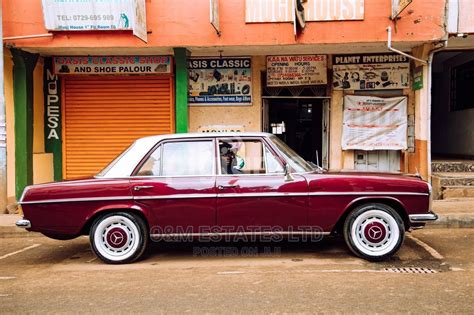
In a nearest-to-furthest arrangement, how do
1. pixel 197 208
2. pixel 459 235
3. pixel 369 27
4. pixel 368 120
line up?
pixel 197 208 < pixel 459 235 < pixel 369 27 < pixel 368 120

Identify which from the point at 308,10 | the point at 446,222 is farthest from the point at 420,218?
the point at 308,10

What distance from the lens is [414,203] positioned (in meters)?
5.64

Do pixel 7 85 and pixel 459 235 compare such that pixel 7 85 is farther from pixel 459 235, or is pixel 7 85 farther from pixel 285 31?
pixel 459 235

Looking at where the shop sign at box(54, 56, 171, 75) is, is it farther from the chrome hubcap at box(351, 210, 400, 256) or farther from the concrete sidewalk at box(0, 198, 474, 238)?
the chrome hubcap at box(351, 210, 400, 256)

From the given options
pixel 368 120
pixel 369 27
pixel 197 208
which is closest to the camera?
pixel 197 208

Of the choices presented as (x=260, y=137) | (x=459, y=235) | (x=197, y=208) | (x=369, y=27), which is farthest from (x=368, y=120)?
(x=197, y=208)

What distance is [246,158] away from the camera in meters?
5.92

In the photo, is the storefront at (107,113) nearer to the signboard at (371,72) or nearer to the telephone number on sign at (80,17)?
the telephone number on sign at (80,17)

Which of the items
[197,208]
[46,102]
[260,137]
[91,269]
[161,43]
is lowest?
[91,269]

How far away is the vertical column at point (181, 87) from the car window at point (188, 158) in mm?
4268

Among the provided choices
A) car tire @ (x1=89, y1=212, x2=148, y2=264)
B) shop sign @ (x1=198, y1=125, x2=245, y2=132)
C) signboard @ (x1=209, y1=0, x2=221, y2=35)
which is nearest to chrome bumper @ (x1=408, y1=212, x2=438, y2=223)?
car tire @ (x1=89, y1=212, x2=148, y2=264)

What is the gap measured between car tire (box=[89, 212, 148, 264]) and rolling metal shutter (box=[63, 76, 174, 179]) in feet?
19.1

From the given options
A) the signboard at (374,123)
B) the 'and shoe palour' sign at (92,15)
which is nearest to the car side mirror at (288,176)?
the 'and shoe palour' sign at (92,15)

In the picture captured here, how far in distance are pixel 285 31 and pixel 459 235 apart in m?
5.05
